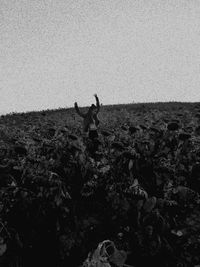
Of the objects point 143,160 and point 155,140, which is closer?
point 143,160

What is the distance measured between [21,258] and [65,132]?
129 inches

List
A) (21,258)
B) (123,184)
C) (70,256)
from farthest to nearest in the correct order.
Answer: (123,184) → (70,256) → (21,258)

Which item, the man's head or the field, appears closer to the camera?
the field

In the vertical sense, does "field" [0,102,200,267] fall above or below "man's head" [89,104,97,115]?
below

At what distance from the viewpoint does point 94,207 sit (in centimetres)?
595

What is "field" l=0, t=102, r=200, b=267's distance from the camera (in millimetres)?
5031

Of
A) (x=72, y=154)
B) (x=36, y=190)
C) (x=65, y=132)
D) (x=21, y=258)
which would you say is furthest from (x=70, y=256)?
(x=65, y=132)

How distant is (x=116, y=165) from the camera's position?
21.4 ft

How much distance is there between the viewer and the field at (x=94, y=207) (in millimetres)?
5031

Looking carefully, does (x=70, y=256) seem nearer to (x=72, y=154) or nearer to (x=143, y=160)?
(x=72, y=154)

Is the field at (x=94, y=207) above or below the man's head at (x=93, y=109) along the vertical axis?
below

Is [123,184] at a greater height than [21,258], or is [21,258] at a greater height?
[123,184]

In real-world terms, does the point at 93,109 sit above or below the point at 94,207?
above

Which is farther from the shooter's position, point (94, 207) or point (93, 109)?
point (93, 109)
